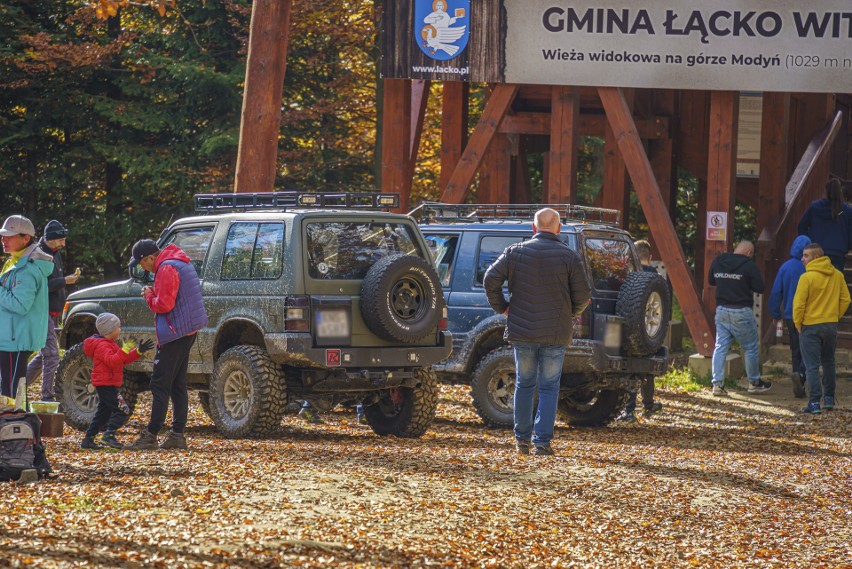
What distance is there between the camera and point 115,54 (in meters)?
26.6

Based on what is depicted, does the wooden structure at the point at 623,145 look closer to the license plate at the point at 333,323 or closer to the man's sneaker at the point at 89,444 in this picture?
the license plate at the point at 333,323

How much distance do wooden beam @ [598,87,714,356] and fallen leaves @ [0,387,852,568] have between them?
5.98 m

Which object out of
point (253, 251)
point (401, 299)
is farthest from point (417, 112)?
point (401, 299)

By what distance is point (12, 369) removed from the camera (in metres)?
9.98

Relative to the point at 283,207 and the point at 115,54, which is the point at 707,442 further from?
the point at 115,54

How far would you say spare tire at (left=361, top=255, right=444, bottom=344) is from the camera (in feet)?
35.8

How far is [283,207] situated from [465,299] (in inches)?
97.1

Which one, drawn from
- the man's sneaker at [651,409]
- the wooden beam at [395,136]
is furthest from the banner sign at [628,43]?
the man's sneaker at [651,409]

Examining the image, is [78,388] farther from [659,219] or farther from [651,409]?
[659,219]

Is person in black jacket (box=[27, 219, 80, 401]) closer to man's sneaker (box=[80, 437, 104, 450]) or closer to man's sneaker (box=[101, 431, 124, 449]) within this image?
man's sneaker (box=[101, 431, 124, 449])

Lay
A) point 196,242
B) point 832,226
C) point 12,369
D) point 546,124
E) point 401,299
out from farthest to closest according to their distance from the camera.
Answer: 1. point 546,124
2. point 832,226
3. point 196,242
4. point 401,299
5. point 12,369

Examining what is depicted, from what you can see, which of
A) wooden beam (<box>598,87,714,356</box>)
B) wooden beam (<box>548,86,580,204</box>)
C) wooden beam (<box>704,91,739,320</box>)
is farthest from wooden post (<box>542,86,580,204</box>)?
wooden beam (<box>704,91,739,320</box>)

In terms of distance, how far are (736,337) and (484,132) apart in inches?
173

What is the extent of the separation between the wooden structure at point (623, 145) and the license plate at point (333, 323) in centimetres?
417
